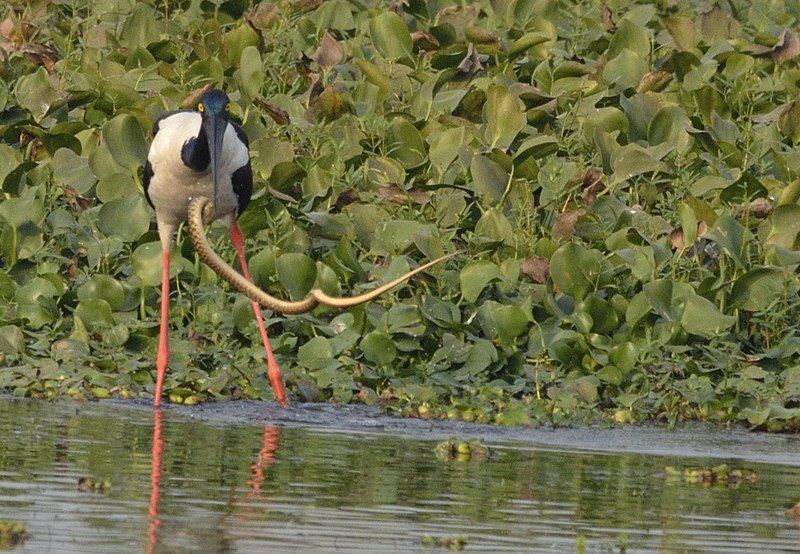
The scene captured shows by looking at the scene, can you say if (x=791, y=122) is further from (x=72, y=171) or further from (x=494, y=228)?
(x=72, y=171)

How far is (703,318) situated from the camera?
340 inches

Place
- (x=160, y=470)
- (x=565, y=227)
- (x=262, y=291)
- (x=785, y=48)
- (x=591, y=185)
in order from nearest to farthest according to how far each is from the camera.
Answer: (x=160, y=470) → (x=262, y=291) → (x=565, y=227) → (x=591, y=185) → (x=785, y=48)

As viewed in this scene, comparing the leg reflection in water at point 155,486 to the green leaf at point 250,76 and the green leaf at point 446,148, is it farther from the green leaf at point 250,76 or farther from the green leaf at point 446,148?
the green leaf at point 250,76

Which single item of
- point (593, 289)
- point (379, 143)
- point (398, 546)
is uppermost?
point (379, 143)

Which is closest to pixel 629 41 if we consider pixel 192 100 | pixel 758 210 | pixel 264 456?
pixel 758 210

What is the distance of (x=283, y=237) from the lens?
9.56 metres

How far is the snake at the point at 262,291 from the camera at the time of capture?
21.8ft

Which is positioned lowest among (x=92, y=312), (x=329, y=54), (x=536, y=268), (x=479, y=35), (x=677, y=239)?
(x=92, y=312)

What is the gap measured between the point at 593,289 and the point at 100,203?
291cm

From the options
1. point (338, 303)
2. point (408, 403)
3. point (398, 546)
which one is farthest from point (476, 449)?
point (398, 546)

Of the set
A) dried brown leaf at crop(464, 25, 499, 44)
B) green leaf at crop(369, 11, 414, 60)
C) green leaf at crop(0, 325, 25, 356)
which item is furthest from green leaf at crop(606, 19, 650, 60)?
green leaf at crop(0, 325, 25, 356)

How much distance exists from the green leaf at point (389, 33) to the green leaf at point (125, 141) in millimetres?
2571

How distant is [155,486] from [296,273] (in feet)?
11.4

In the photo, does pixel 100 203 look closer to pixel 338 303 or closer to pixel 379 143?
pixel 379 143
